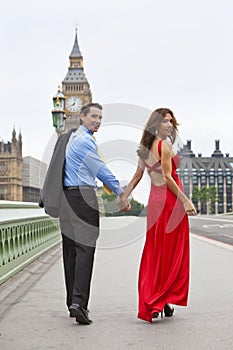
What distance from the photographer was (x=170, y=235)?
18.9 ft

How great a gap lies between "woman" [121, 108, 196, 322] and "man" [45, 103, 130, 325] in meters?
0.30

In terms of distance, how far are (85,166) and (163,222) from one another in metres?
0.87

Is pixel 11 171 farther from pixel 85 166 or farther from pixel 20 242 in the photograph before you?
pixel 85 166

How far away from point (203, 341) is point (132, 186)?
1.65 m

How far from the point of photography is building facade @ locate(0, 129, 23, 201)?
137m

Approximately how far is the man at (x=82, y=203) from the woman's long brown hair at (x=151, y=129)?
17.9 inches

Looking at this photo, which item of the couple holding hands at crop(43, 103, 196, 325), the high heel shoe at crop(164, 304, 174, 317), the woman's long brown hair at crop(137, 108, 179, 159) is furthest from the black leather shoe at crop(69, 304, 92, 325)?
the woman's long brown hair at crop(137, 108, 179, 159)

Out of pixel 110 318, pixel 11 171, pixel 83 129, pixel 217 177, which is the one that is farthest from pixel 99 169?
pixel 217 177

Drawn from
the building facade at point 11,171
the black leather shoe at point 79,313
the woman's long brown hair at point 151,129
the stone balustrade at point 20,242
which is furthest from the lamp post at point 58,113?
the building facade at point 11,171

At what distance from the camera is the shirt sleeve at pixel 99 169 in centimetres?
556

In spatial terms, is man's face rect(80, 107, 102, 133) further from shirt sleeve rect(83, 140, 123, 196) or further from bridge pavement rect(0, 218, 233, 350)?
bridge pavement rect(0, 218, 233, 350)

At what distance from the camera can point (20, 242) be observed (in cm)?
997

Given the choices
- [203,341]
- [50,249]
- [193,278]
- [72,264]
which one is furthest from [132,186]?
[50,249]

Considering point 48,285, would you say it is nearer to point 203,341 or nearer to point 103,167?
point 103,167
